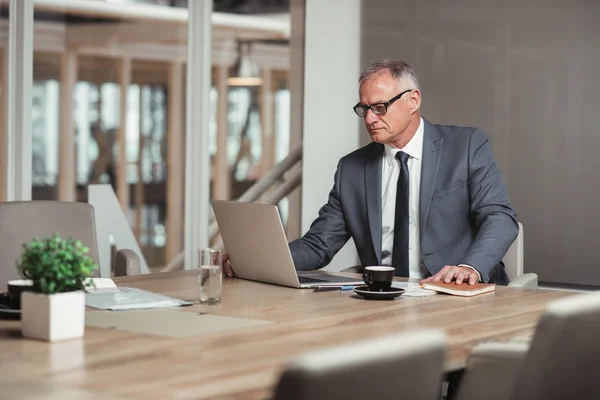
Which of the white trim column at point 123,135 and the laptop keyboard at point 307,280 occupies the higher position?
the white trim column at point 123,135

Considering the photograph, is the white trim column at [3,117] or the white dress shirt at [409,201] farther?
the white trim column at [3,117]

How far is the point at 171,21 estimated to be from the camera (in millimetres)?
5305

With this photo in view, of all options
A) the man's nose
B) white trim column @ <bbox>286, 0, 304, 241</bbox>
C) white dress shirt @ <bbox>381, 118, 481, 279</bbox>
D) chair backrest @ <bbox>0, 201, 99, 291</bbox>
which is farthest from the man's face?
white trim column @ <bbox>286, 0, 304, 241</bbox>

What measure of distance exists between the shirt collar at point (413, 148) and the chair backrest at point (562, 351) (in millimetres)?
1861

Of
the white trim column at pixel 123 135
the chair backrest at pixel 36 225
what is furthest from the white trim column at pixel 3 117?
the chair backrest at pixel 36 225

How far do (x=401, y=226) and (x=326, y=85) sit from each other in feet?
6.37

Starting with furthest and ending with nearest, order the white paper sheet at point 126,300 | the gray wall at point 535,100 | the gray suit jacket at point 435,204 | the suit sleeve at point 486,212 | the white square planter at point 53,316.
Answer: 1. the gray wall at point 535,100
2. the gray suit jacket at point 435,204
3. the suit sleeve at point 486,212
4. the white paper sheet at point 126,300
5. the white square planter at point 53,316

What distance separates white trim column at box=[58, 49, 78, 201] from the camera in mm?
4930

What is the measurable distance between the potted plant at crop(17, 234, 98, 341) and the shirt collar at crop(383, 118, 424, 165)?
178 cm

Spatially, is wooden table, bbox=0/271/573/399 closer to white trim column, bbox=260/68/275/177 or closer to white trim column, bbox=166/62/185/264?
white trim column, bbox=166/62/185/264

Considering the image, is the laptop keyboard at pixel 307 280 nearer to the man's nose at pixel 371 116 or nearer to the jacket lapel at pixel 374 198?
the jacket lapel at pixel 374 198

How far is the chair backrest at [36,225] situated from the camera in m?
3.10

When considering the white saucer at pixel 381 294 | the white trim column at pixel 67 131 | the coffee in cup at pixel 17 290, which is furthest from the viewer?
the white trim column at pixel 67 131

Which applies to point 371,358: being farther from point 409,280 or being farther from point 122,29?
point 122,29
